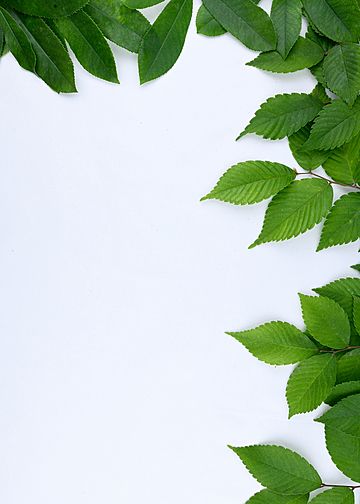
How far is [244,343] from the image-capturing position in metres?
1.10

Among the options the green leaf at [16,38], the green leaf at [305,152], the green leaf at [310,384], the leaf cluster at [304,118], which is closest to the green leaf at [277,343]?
the green leaf at [310,384]

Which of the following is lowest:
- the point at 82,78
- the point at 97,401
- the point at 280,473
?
the point at 280,473

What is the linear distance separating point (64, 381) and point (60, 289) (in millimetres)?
121

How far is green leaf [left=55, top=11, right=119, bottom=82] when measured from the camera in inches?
41.7

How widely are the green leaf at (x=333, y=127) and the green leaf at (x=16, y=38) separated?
0.37 metres

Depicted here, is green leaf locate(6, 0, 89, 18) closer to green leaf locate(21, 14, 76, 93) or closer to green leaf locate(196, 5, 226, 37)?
green leaf locate(21, 14, 76, 93)

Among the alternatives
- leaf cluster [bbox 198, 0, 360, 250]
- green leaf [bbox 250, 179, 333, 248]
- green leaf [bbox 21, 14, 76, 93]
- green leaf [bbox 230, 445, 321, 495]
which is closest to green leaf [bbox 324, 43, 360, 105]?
leaf cluster [bbox 198, 0, 360, 250]

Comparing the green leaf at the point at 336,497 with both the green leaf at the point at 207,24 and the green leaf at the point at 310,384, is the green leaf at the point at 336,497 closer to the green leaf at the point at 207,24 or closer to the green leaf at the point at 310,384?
the green leaf at the point at 310,384

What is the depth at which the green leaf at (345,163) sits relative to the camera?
111 centimetres

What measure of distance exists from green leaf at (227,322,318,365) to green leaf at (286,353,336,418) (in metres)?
0.01

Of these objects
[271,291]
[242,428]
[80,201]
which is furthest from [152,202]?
[242,428]

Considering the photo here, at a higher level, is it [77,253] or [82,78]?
[82,78]

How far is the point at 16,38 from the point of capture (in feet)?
3.40

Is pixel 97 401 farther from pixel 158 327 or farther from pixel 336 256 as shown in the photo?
pixel 336 256
